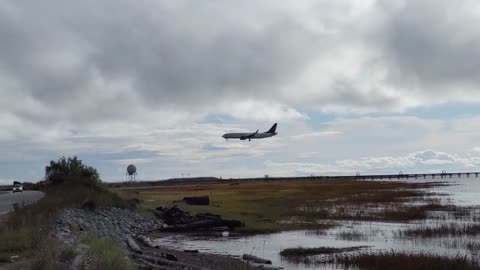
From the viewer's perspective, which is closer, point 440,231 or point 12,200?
point 440,231

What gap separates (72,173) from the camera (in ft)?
158

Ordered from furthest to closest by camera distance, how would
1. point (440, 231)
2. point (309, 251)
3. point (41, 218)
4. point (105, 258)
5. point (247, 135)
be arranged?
1. point (247, 135)
2. point (440, 231)
3. point (309, 251)
4. point (41, 218)
5. point (105, 258)

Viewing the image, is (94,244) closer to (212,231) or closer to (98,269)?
(98,269)

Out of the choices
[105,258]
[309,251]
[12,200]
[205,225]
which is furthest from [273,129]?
[105,258]

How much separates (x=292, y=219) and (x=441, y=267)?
23223 mm

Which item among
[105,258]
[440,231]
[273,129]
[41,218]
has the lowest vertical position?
[440,231]

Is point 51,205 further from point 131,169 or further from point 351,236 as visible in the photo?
point 131,169

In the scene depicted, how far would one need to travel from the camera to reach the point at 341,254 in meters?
25.3

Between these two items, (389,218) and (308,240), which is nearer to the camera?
(308,240)

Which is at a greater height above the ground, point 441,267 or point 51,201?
point 51,201

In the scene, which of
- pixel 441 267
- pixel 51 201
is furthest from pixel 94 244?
pixel 51 201

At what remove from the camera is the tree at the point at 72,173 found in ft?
155

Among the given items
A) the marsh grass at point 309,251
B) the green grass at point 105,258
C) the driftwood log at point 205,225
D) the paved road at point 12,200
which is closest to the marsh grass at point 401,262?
the marsh grass at point 309,251

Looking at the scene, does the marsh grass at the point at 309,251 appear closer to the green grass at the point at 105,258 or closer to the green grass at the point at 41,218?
the green grass at the point at 41,218
